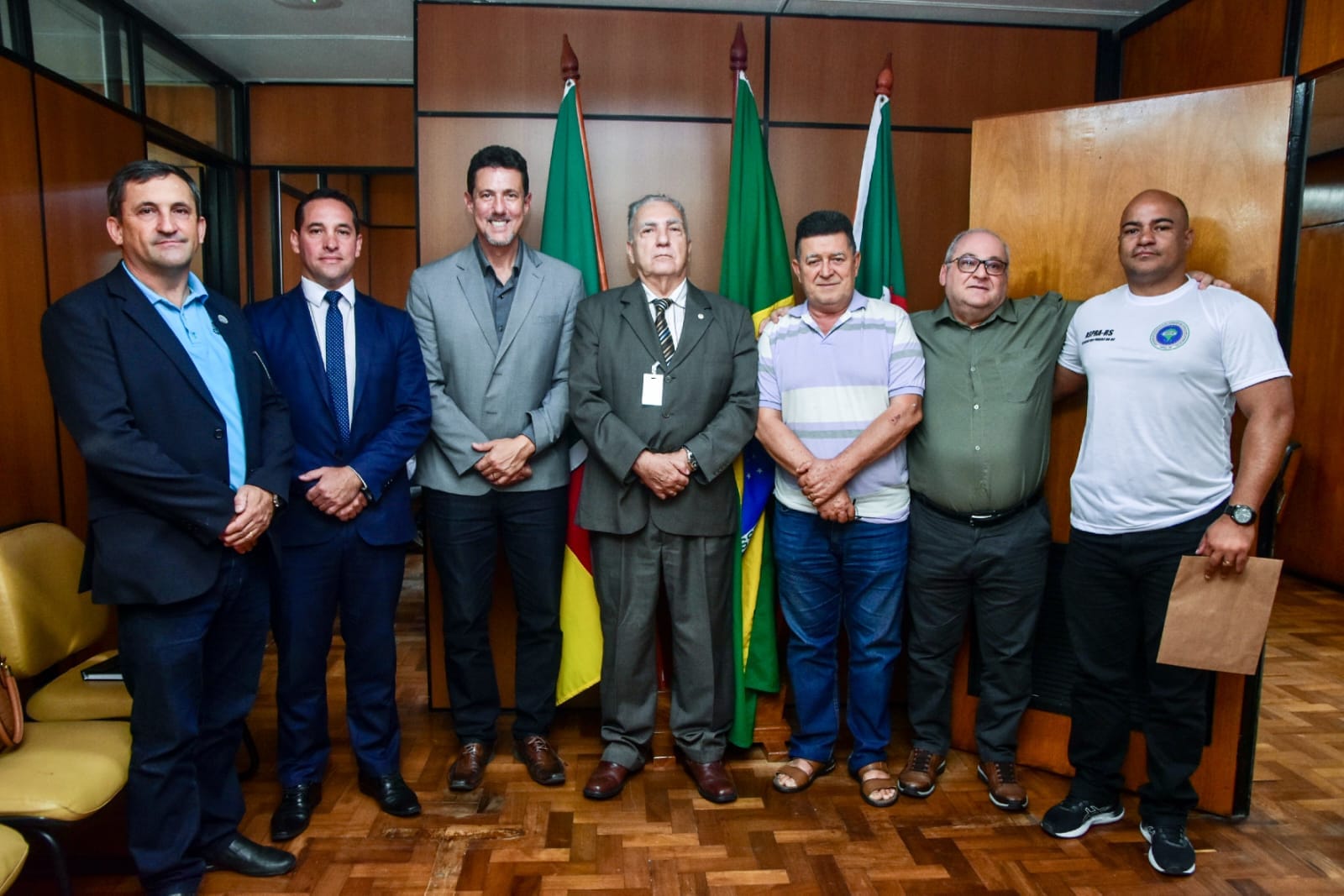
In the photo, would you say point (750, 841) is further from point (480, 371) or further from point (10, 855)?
point (10, 855)

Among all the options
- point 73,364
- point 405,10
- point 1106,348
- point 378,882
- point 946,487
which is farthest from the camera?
point 405,10

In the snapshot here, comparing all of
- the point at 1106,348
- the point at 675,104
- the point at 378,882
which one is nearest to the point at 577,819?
the point at 378,882

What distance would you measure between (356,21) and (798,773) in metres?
4.13

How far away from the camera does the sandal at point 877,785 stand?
8.86 ft

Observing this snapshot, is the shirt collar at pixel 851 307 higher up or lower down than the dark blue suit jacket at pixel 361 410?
higher up

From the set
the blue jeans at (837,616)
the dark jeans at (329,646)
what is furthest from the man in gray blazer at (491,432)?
the blue jeans at (837,616)

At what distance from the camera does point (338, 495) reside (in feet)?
7.97

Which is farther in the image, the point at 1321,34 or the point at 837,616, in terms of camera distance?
the point at 837,616

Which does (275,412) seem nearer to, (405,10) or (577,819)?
(577,819)

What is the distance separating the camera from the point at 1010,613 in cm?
269

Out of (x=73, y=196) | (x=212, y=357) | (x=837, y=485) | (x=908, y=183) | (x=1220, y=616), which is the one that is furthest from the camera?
(x=73, y=196)

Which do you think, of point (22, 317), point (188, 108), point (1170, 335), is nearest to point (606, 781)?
point (1170, 335)

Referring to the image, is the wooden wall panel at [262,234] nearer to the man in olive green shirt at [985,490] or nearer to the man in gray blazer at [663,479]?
the man in gray blazer at [663,479]

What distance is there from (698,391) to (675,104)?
135 cm
